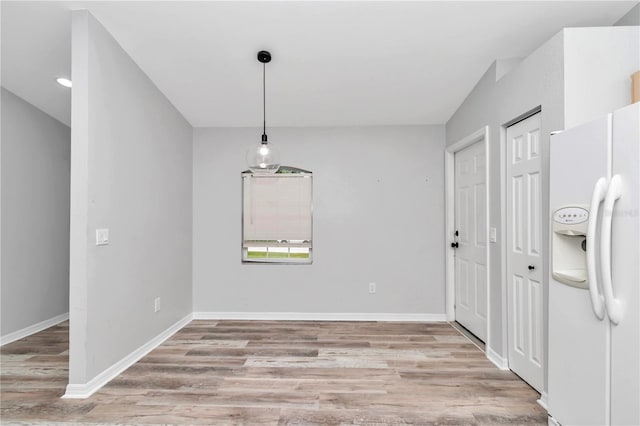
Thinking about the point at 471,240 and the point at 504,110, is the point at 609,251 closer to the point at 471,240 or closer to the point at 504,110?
the point at 504,110

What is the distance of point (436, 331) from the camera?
3812 mm

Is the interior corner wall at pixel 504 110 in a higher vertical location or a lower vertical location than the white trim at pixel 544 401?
higher

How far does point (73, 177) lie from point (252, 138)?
2.28 m

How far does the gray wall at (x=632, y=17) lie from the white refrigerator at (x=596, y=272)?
1229mm

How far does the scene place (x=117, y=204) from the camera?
8.96ft

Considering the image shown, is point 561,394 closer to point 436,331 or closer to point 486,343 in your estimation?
point 486,343

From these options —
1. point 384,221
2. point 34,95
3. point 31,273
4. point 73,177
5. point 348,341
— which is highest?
point 34,95

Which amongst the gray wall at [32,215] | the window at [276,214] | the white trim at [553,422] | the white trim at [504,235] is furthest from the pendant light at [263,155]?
the gray wall at [32,215]

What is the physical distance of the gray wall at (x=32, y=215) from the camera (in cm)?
346

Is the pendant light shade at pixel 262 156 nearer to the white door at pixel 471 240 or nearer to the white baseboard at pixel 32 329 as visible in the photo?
the white door at pixel 471 240

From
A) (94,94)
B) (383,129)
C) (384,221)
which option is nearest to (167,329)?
(94,94)

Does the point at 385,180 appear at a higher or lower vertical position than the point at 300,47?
lower

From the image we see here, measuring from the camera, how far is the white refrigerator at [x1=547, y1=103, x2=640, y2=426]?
142cm

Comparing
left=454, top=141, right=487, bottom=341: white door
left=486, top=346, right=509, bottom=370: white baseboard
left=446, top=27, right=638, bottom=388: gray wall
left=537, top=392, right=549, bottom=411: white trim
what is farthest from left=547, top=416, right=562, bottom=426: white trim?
left=454, top=141, right=487, bottom=341: white door
